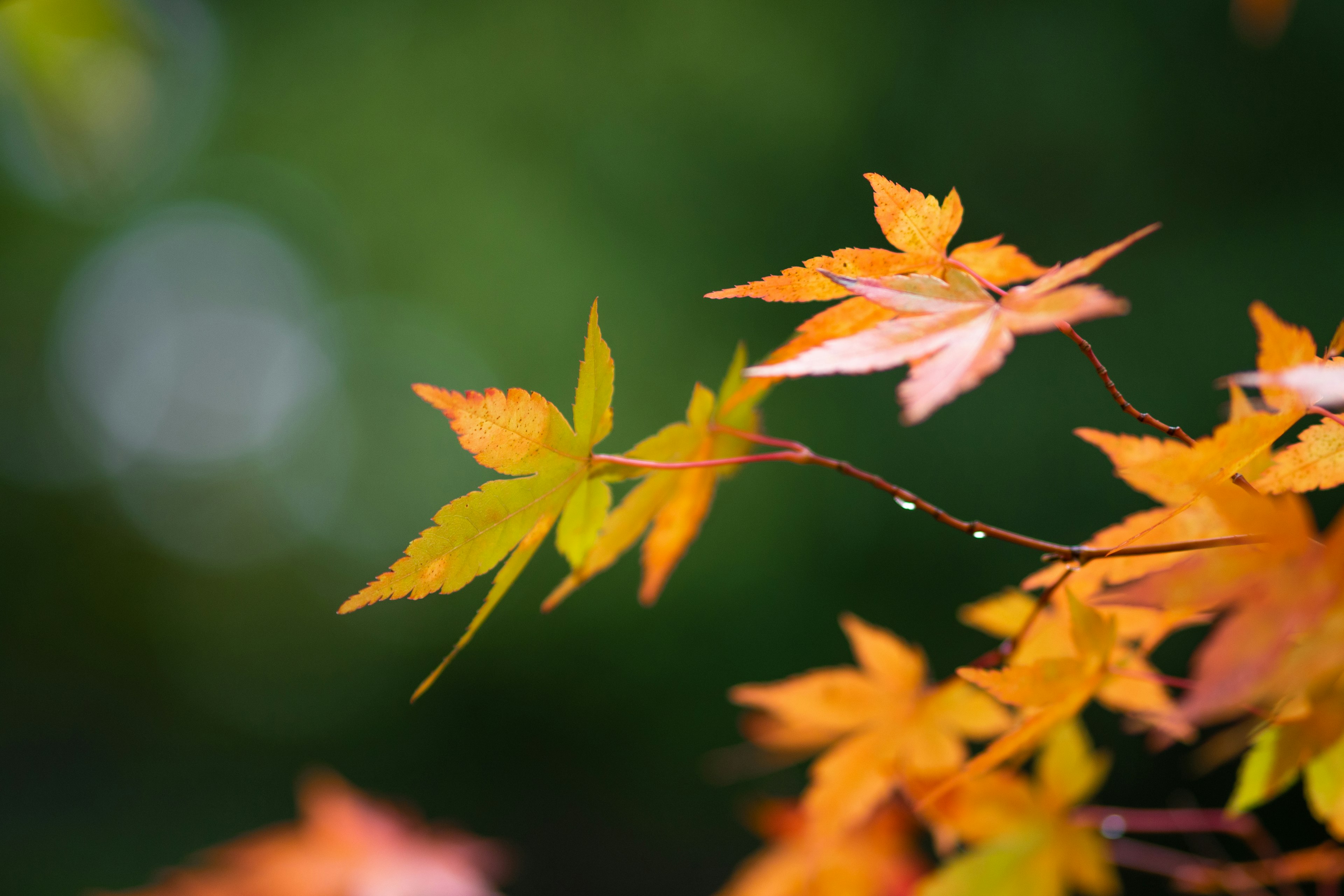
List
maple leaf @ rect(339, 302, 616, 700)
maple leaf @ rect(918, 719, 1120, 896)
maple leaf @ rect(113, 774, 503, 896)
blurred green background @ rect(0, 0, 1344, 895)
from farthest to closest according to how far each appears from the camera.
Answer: blurred green background @ rect(0, 0, 1344, 895) → maple leaf @ rect(113, 774, 503, 896) → maple leaf @ rect(918, 719, 1120, 896) → maple leaf @ rect(339, 302, 616, 700)

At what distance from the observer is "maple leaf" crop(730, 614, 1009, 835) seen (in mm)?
517

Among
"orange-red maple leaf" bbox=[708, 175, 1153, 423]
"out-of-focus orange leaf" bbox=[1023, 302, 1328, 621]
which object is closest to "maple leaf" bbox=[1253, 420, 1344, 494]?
"out-of-focus orange leaf" bbox=[1023, 302, 1328, 621]

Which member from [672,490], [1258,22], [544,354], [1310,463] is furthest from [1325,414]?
[544,354]

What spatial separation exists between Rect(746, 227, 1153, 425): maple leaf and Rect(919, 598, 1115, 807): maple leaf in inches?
5.1

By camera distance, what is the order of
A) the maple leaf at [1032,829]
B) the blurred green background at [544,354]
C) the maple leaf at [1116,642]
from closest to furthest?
the maple leaf at [1116,642]
the maple leaf at [1032,829]
the blurred green background at [544,354]

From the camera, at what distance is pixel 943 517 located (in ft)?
1.14

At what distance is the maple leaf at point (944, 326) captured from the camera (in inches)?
10.7

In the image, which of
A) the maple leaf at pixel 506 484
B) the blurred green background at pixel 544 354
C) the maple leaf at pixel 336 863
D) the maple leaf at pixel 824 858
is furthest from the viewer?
the blurred green background at pixel 544 354

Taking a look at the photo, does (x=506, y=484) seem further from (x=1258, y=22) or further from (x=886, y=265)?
(x=1258, y=22)

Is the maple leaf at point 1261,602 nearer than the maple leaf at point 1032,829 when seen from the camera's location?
Yes

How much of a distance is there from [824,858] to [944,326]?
1.76 feet

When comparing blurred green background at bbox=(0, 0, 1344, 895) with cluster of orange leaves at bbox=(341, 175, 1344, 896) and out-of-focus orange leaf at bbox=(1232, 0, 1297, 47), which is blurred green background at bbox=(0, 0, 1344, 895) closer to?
out-of-focus orange leaf at bbox=(1232, 0, 1297, 47)

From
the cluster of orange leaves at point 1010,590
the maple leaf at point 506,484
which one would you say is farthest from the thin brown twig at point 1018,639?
the maple leaf at point 506,484

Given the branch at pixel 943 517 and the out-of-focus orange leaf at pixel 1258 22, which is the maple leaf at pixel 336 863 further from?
the out-of-focus orange leaf at pixel 1258 22
